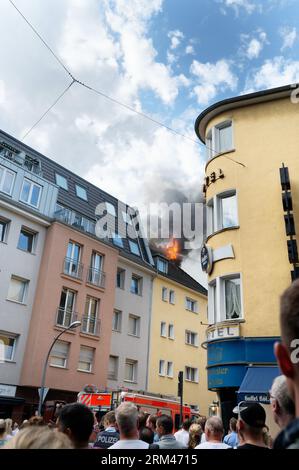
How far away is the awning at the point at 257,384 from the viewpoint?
38.0 ft

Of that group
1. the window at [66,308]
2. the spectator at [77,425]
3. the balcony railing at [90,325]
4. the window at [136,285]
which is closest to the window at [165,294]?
the window at [136,285]

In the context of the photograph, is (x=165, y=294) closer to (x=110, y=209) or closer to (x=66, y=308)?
(x=110, y=209)

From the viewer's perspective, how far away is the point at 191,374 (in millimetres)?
32969

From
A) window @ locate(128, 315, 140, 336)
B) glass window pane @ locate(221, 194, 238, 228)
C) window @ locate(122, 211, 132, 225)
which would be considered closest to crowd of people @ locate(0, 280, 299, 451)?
glass window pane @ locate(221, 194, 238, 228)

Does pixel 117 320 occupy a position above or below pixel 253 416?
above

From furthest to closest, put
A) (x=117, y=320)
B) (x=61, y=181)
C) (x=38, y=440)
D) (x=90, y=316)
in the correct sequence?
(x=61, y=181), (x=117, y=320), (x=90, y=316), (x=38, y=440)

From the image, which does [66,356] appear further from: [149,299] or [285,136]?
[285,136]

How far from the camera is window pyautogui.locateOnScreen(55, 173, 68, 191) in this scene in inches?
1190

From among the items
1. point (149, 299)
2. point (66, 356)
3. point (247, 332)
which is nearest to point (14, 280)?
point (66, 356)

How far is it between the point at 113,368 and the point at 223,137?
17.5m

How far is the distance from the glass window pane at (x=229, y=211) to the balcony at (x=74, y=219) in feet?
42.7

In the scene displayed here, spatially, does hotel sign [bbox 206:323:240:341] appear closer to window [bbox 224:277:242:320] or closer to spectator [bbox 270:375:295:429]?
window [bbox 224:277:242:320]

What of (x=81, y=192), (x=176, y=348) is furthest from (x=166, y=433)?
(x=81, y=192)
